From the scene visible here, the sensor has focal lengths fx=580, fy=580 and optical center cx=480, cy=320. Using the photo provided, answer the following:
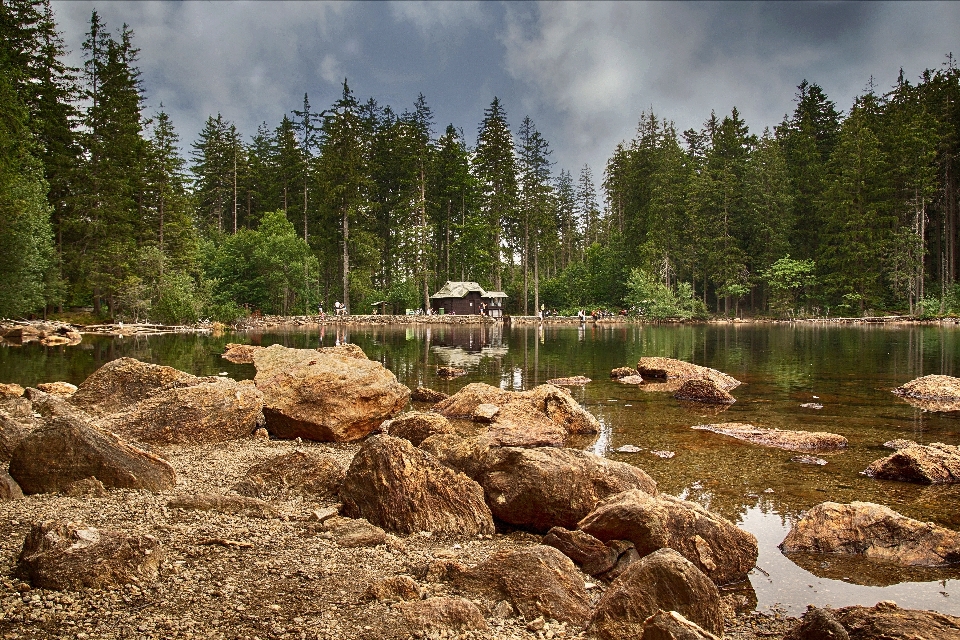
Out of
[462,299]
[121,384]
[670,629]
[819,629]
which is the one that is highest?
[462,299]

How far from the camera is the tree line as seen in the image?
46156mm

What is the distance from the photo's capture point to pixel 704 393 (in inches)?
669

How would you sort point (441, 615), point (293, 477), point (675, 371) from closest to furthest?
point (441, 615) < point (293, 477) < point (675, 371)

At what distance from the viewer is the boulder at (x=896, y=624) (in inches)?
168

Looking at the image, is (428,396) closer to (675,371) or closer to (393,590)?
(675,371)

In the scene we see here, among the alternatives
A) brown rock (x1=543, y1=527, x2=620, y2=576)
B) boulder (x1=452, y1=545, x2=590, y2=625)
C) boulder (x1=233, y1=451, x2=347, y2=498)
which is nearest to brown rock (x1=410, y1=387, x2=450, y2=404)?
boulder (x1=233, y1=451, x2=347, y2=498)

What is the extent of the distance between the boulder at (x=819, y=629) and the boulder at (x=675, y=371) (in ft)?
50.0

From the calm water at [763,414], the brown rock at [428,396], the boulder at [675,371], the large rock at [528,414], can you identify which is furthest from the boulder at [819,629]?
the boulder at [675,371]

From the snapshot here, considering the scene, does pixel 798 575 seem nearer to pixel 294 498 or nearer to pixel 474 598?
pixel 474 598

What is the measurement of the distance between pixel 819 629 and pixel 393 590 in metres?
3.21

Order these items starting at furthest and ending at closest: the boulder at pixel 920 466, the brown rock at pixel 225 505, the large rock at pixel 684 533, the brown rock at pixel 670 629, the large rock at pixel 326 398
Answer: the large rock at pixel 326 398 < the boulder at pixel 920 466 < the brown rock at pixel 225 505 < the large rock at pixel 684 533 < the brown rock at pixel 670 629

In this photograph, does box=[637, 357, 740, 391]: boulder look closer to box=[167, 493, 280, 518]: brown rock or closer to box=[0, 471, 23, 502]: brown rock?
box=[167, 493, 280, 518]: brown rock

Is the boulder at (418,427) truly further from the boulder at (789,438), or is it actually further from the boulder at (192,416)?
the boulder at (789,438)

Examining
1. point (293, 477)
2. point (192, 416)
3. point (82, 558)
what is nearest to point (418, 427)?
point (293, 477)
